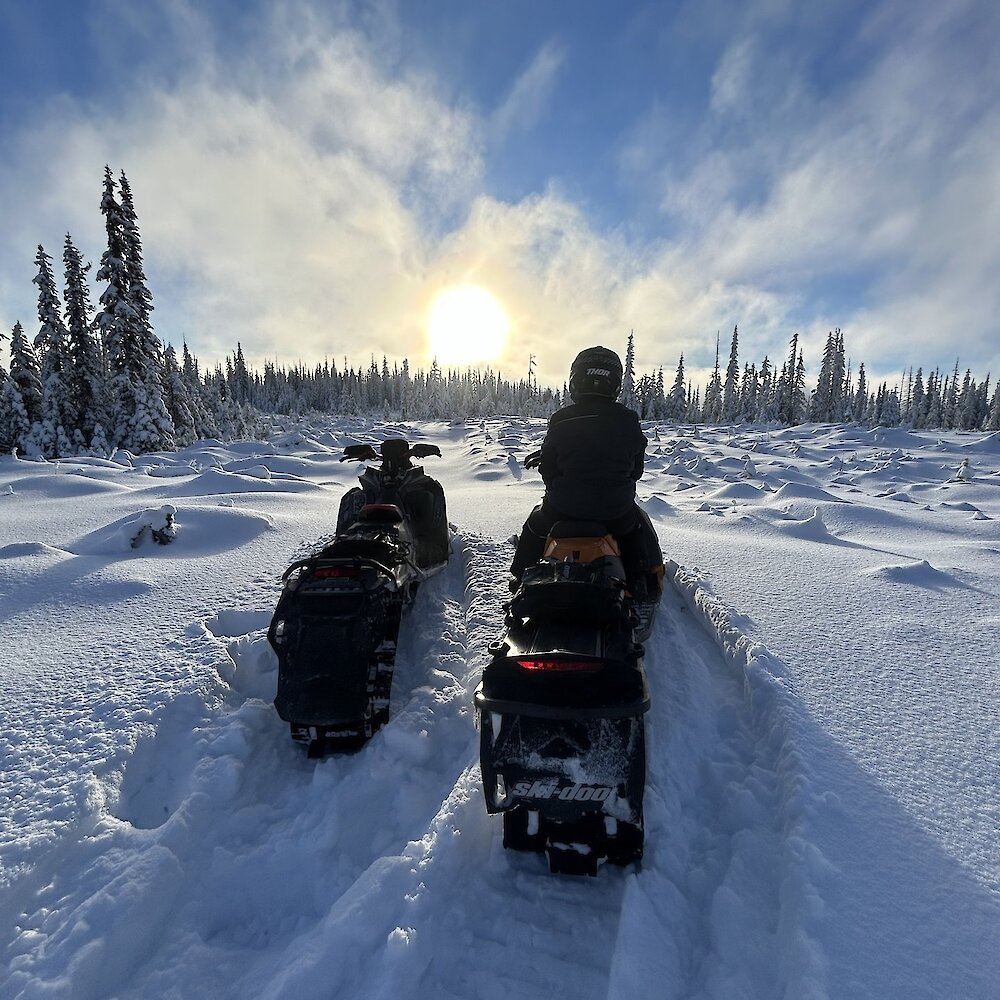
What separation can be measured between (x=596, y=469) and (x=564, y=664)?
66.2 inches

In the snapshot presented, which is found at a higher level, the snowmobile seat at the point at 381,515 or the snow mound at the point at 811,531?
the snowmobile seat at the point at 381,515

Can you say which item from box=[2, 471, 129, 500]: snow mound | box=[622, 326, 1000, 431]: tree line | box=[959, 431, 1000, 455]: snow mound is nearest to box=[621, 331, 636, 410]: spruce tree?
box=[622, 326, 1000, 431]: tree line

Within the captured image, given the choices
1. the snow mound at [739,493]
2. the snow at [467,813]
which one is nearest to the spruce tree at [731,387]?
the snow mound at [739,493]

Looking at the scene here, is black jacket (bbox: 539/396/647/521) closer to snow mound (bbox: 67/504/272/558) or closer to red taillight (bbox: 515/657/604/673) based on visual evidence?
red taillight (bbox: 515/657/604/673)

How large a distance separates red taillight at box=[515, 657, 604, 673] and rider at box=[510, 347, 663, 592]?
152cm

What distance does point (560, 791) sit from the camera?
6.37 feet

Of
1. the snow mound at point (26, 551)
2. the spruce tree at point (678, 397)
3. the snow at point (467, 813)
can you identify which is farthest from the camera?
the spruce tree at point (678, 397)

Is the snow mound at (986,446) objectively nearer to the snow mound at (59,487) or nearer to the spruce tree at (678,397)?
the snow mound at (59,487)

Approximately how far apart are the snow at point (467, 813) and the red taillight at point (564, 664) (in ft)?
2.99

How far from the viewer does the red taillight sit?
6.17 feet

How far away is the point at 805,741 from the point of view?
2.42m

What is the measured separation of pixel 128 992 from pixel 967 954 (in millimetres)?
2687

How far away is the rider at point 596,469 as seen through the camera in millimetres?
3299

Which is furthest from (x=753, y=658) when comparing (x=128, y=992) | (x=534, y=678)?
(x=128, y=992)
